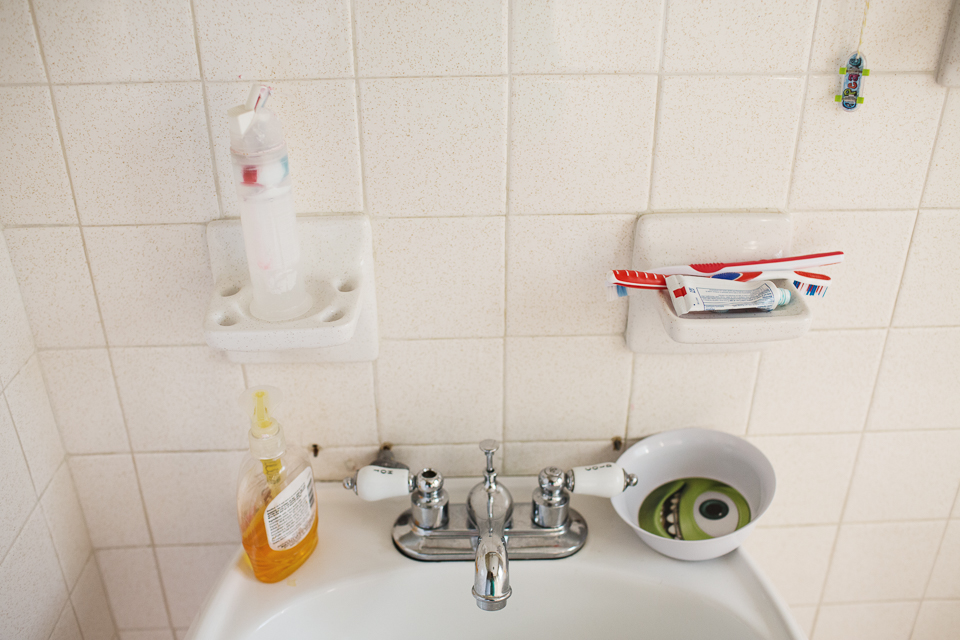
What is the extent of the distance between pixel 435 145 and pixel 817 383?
1.78 feet

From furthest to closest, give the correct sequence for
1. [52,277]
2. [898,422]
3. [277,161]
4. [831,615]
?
1. [831,615]
2. [898,422]
3. [52,277]
4. [277,161]

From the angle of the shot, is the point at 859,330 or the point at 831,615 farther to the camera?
the point at 831,615

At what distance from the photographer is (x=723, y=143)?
0.74 meters

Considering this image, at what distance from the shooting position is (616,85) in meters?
0.71

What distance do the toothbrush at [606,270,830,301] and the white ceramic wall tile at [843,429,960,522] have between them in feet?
0.89

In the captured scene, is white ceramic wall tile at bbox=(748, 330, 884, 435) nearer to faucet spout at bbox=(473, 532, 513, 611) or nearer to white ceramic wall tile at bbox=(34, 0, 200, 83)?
faucet spout at bbox=(473, 532, 513, 611)

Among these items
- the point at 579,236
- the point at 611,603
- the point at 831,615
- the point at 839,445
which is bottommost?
the point at 831,615

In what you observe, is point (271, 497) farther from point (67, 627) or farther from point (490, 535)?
point (67, 627)

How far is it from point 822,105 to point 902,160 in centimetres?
11

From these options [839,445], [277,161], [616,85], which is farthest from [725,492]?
[277,161]

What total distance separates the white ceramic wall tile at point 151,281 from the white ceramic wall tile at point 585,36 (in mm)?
391

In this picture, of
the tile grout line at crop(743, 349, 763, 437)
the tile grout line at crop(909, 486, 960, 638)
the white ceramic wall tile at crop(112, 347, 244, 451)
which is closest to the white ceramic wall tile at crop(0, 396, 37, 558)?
the white ceramic wall tile at crop(112, 347, 244, 451)

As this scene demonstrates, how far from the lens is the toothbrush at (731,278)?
725 mm

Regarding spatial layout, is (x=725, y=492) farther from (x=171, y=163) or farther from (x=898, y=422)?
(x=171, y=163)
